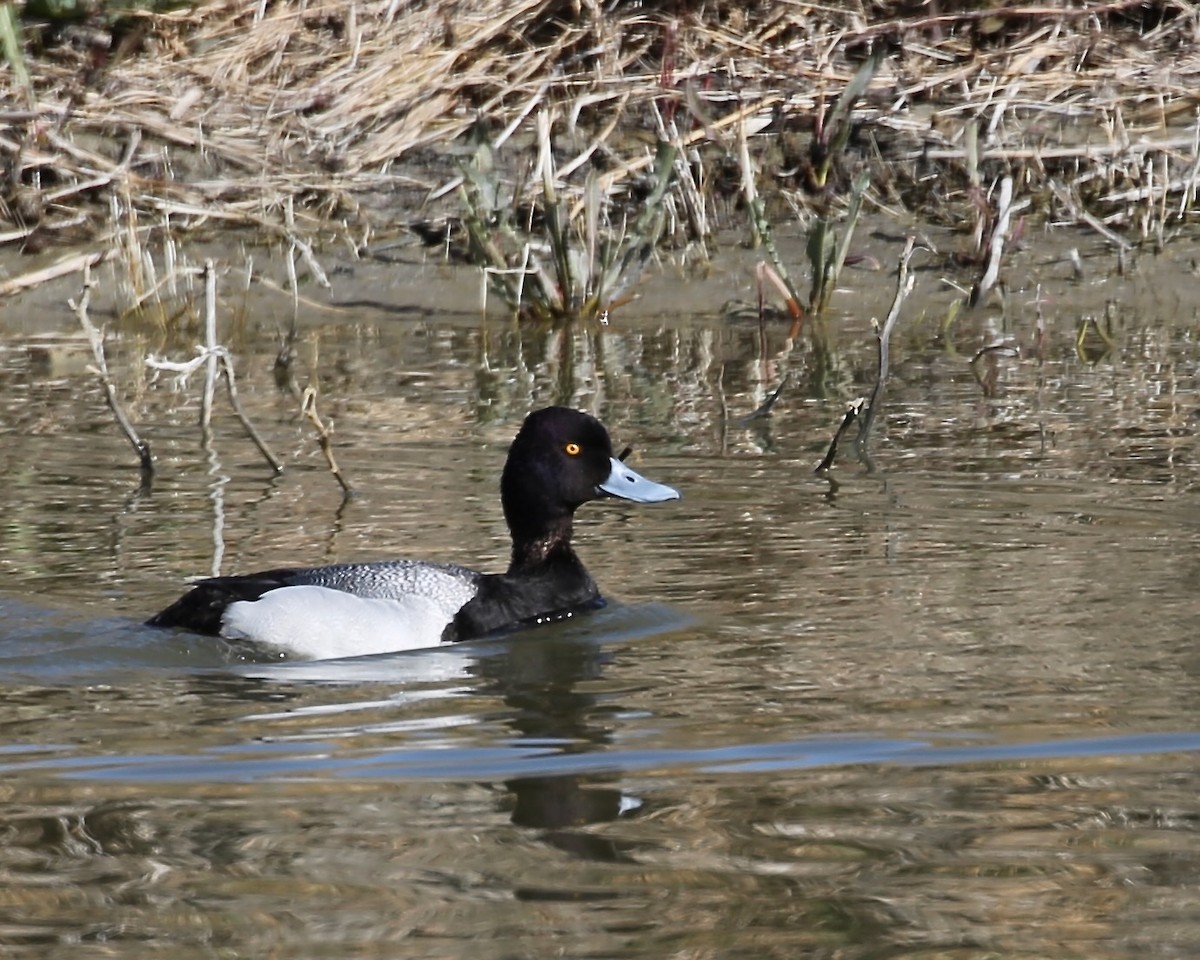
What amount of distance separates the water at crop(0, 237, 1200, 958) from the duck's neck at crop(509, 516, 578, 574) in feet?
0.79

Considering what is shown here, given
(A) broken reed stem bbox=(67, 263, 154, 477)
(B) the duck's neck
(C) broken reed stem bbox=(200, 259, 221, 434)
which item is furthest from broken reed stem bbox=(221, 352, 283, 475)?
(B) the duck's neck

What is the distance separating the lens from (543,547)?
7.48 metres

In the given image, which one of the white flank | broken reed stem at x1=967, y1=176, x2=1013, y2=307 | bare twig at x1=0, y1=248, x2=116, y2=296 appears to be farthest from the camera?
bare twig at x1=0, y1=248, x2=116, y2=296

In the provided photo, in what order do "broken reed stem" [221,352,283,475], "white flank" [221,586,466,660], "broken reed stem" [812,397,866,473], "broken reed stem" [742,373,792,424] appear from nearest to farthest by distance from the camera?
"white flank" [221,586,466,660] < "broken reed stem" [812,397,866,473] < "broken reed stem" [221,352,283,475] < "broken reed stem" [742,373,792,424]

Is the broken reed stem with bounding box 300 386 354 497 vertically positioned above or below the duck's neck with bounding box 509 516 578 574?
above

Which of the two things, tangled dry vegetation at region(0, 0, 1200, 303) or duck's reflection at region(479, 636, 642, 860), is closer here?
duck's reflection at region(479, 636, 642, 860)

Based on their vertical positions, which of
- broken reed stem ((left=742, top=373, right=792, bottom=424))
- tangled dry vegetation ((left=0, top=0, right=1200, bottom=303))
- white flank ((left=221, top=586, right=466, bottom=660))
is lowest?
white flank ((left=221, top=586, right=466, bottom=660))

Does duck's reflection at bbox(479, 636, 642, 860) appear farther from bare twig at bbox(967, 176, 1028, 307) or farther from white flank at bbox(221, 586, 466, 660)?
bare twig at bbox(967, 176, 1028, 307)

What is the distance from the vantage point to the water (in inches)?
164

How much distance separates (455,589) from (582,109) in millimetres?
8560

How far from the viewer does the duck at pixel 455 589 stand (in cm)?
669

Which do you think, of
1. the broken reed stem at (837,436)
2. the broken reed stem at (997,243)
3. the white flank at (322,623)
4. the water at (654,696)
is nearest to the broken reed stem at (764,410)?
the water at (654,696)

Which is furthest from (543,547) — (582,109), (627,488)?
(582,109)

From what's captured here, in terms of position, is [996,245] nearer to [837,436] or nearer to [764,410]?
[764,410]
